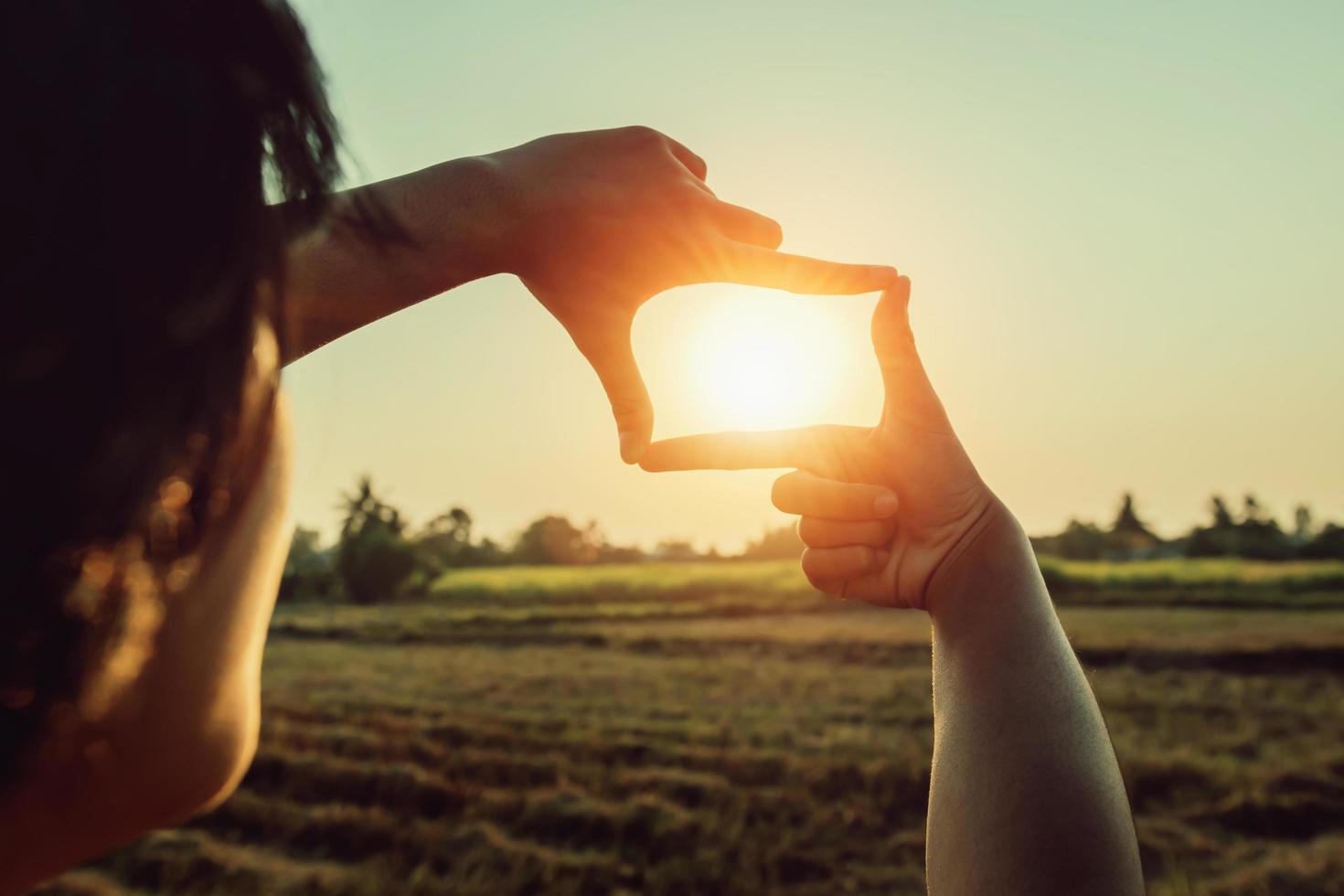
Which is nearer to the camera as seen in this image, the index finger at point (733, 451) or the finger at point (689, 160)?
the finger at point (689, 160)

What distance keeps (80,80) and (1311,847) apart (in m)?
4.93

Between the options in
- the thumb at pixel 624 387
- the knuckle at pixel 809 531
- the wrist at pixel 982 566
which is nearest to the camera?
the wrist at pixel 982 566

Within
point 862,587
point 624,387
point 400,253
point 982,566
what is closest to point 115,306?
point 400,253

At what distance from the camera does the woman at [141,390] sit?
1.25 feet

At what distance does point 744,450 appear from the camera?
3.34 feet

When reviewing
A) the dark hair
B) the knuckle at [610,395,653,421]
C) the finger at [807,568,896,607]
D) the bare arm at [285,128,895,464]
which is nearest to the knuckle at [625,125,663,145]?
the bare arm at [285,128,895,464]

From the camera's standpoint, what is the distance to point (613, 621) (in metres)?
13.6

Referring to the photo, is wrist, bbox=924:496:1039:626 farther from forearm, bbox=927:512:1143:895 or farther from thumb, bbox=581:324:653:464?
thumb, bbox=581:324:653:464

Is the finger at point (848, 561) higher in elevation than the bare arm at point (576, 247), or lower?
lower

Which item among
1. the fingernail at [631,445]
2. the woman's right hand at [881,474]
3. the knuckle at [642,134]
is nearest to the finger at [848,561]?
the woman's right hand at [881,474]

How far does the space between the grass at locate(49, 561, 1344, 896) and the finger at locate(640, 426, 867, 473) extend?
0.88 metres

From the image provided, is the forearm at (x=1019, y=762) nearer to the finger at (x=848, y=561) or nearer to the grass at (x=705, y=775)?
the finger at (x=848, y=561)

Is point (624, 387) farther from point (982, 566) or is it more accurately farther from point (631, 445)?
point (982, 566)

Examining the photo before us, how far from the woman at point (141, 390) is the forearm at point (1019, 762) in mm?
552
